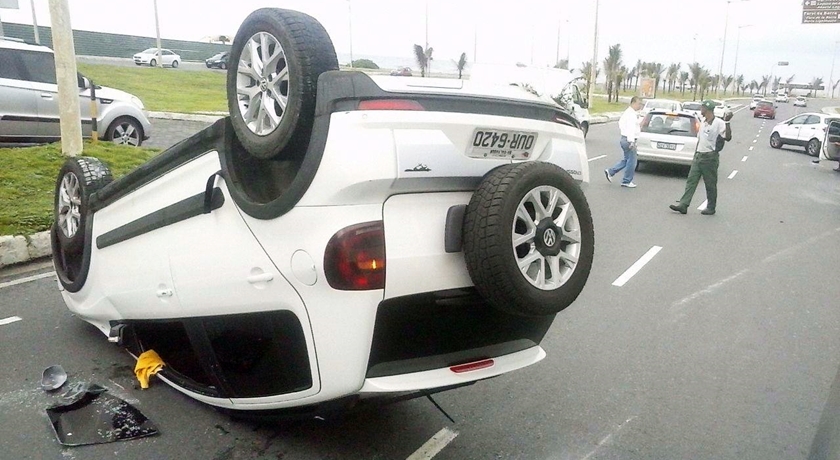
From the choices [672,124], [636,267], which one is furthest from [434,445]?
[672,124]

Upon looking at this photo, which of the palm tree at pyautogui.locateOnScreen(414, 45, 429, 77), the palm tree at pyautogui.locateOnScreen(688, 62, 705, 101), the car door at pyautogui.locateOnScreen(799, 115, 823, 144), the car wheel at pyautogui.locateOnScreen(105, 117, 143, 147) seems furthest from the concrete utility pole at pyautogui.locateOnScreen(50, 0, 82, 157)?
the palm tree at pyautogui.locateOnScreen(688, 62, 705, 101)

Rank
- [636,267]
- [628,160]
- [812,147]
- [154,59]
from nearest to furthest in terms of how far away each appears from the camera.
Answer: [636,267] < [628,160] < [812,147] < [154,59]

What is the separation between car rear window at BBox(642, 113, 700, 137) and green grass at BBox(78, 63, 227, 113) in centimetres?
1353

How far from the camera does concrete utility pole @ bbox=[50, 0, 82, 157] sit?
9555 mm

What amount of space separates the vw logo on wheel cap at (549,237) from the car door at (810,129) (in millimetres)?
28287

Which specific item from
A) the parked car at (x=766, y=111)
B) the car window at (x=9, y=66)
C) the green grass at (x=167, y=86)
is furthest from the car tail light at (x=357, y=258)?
the parked car at (x=766, y=111)

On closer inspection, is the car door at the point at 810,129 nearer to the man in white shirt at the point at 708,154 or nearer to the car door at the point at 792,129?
the car door at the point at 792,129

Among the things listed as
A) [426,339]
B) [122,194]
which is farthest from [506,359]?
[122,194]

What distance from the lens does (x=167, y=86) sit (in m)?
30.7

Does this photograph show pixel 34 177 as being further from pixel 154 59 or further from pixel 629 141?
pixel 154 59

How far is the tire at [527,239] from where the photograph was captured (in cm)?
264

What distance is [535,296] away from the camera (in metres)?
2.73

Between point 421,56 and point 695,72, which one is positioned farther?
point 695,72

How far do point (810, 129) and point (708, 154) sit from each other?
19.7 metres
